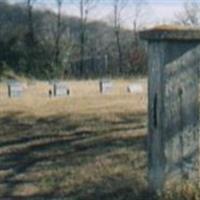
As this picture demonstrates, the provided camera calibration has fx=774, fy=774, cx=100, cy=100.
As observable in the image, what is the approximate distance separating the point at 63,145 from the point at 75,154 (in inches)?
33.5

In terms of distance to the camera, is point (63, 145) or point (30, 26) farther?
point (30, 26)

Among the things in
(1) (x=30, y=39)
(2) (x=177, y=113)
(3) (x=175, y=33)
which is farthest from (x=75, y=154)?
(1) (x=30, y=39)

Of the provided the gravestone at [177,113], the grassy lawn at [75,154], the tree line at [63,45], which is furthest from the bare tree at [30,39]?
the gravestone at [177,113]

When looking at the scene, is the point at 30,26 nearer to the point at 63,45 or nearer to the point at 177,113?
the point at 63,45

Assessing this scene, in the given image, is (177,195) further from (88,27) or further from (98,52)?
(88,27)

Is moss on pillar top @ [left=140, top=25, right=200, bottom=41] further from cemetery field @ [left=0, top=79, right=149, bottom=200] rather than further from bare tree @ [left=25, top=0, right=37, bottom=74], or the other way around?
bare tree @ [left=25, top=0, right=37, bottom=74]

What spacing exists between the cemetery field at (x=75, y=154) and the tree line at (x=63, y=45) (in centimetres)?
2852

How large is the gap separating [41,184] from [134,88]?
15.4 metres

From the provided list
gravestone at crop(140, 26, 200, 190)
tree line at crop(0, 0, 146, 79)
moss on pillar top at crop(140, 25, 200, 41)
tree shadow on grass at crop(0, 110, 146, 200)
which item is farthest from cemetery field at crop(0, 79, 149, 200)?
tree line at crop(0, 0, 146, 79)

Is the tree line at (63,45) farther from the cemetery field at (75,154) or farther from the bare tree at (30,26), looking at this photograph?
the cemetery field at (75,154)

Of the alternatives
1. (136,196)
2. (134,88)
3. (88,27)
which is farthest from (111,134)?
(88,27)

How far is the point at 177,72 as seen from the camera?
19.5 feet

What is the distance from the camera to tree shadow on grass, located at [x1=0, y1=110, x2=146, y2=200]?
7.53 metres

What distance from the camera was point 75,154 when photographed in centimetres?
957
